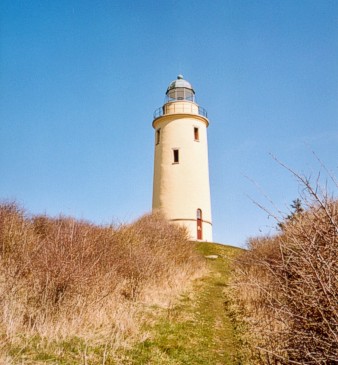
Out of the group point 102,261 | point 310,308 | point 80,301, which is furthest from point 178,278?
point 310,308

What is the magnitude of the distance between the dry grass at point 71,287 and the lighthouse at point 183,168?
13672mm

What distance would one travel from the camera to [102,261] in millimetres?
7898

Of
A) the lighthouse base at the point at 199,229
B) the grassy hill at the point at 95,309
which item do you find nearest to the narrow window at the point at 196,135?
the lighthouse base at the point at 199,229

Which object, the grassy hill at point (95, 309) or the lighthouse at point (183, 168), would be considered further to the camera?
the lighthouse at point (183, 168)

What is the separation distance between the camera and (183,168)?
2436 centimetres

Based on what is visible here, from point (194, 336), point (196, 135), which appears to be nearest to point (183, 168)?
point (196, 135)

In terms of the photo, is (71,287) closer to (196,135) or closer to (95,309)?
(95,309)

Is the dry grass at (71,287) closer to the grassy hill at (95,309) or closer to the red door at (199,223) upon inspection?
the grassy hill at (95,309)

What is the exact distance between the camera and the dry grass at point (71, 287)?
527 centimetres

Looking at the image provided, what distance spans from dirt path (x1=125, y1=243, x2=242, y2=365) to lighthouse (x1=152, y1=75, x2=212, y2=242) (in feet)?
43.0

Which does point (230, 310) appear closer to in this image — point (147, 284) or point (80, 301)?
point (147, 284)

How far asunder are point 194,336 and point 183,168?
18158 mm

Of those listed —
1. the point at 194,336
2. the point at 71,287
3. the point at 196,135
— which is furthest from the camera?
the point at 196,135

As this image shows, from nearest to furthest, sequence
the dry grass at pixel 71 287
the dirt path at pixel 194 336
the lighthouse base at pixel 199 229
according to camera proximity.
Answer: the dry grass at pixel 71 287 < the dirt path at pixel 194 336 < the lighthouse base at pixel 199 229
